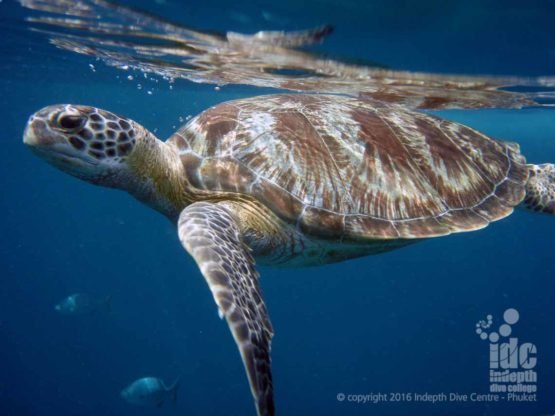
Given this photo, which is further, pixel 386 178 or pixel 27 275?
pixel 27 275

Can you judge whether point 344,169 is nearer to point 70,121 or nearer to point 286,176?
point 286,176

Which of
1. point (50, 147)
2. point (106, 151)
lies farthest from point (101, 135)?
point (50, 147)

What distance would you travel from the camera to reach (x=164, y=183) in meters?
3.82

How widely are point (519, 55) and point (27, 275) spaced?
6066cm

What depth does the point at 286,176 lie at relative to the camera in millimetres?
3725

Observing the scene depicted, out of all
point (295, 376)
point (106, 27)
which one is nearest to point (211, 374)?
point (295, 376)

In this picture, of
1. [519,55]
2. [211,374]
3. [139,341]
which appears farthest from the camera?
Answer: [139,341]

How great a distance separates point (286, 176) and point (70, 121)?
1.83 meters

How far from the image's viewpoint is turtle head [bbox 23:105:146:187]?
310 centimetres

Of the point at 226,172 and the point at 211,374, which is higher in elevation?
the point at 226,172

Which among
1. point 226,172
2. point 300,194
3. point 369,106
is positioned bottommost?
point 300,194

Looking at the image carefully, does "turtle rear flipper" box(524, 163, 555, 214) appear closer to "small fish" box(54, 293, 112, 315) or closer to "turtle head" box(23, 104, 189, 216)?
"turtle head" box(23, 104, 189, 216)

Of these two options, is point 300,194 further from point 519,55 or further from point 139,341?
point 139,341

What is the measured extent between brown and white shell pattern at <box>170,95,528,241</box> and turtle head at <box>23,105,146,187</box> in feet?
2.25
